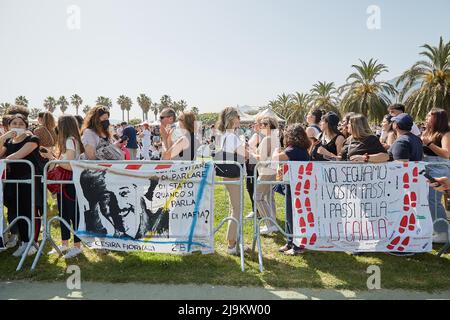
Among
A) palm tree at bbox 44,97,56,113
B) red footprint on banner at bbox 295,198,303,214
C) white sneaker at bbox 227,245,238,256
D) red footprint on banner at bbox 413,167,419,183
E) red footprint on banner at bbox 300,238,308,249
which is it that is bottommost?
white sneaker at bbox 227,245,238,256

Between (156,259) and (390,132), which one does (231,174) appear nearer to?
(156,259)

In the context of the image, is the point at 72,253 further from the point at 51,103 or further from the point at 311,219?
the point at 51,103

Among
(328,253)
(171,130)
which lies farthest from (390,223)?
(171,130)

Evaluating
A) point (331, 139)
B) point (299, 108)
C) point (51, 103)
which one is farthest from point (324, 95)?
point (51, 103)

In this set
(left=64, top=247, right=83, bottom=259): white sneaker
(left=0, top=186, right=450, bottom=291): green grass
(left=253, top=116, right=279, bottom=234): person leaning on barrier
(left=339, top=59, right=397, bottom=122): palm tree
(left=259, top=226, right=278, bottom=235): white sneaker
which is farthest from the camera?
(left=339, top=59, right=397, bottom=122): palm tree

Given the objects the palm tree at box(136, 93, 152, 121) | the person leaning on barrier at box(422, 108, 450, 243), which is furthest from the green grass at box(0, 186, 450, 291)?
the palm tree at box(136, 93, 152, 121)

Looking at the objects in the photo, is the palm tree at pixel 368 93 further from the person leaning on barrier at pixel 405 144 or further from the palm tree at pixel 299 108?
the person leaning on barrier at pixel 405 144

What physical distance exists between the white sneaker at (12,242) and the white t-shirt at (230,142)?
3765 mm

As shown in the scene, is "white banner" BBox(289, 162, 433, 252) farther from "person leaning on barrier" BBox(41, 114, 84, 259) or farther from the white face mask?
the white face mask

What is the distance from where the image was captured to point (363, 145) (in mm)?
5262

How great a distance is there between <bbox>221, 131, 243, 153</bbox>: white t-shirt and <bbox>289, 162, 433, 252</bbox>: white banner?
0.88 metres

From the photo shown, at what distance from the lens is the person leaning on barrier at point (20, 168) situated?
5.29 m

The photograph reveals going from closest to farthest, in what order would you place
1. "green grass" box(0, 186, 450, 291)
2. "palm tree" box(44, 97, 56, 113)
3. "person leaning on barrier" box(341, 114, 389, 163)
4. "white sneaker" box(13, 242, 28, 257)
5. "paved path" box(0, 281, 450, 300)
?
"paved path" box(0, 281, 450, 300)
"green grass" box(0, 186, 450, 291)
"person leaning on barrier" box(341, 114, 389, 163)
"white sneaker" box(13, 242, 28, 257)
"palm tree" box(44, 97, 56, 113)

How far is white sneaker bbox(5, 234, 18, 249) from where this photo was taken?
5821 mm
